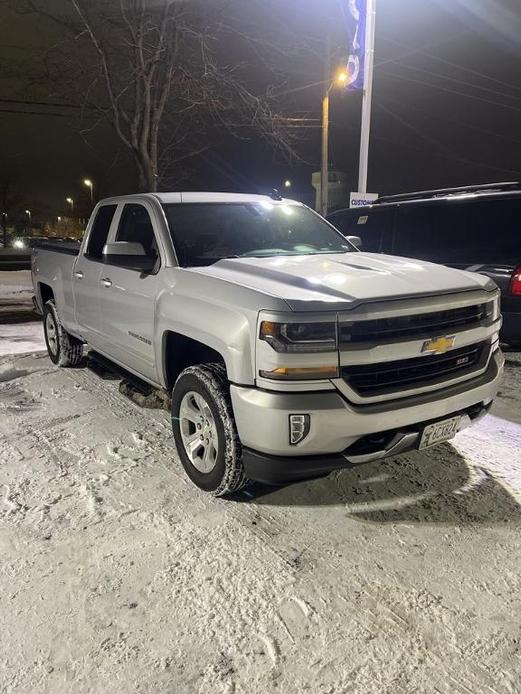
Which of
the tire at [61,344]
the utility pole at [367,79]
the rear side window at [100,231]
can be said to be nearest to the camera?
the rear side window at [100,231]

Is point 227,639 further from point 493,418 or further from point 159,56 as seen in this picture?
point 159,56

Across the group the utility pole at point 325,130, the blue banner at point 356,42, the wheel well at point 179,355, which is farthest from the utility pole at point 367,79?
the wheel well at point 179,355

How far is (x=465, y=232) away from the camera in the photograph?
21.6ft

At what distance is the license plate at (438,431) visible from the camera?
121 inches

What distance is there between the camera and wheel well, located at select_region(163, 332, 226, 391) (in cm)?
374

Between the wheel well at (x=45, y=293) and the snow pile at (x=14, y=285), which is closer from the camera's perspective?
the wheel well at (x=45, y=293)

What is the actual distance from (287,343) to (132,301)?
1.89m

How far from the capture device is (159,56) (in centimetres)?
1553

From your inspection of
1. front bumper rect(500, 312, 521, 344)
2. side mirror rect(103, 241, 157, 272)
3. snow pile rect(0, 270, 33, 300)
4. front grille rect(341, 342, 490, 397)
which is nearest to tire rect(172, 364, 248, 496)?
front grille rect(341, 342, 490, 397)

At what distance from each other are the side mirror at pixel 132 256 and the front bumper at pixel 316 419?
140cm

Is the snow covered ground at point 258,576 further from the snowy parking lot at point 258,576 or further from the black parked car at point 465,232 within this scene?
the black parked car at point 465,232

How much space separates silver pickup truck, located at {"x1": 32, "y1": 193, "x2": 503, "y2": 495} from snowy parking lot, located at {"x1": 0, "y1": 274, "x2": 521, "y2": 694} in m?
0.43

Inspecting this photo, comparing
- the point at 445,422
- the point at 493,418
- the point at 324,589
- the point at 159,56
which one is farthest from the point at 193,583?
the point at 159,56

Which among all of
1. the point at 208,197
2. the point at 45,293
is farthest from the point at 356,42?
the point at 208,197
